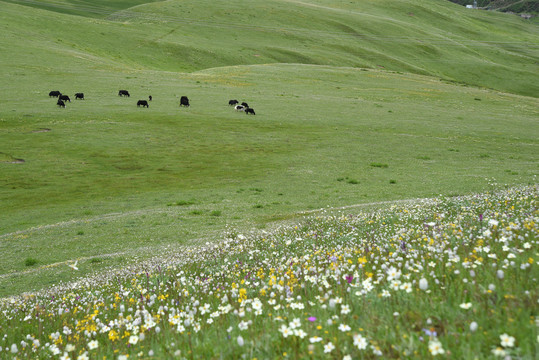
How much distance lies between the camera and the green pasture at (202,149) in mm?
24703

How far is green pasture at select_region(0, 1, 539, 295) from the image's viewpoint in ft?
81.0

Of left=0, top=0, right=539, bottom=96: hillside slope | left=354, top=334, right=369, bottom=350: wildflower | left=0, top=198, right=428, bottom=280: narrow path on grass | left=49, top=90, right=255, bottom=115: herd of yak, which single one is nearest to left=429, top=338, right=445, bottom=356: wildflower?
left=354, top=334, right=369, bottom=350: wildflower

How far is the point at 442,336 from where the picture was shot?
3.45m

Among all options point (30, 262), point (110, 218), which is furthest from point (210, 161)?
point (30, 262)

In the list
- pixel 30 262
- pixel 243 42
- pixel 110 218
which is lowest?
pixel 110 218

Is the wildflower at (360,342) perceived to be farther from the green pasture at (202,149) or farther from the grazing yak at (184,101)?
the grazing yak at (184,101)

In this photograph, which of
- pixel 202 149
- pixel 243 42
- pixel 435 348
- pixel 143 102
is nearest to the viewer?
pixel 435 348

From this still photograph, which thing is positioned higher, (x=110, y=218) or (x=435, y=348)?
(x=435, y=348)

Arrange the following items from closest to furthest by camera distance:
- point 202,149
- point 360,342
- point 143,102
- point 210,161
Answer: point 360,342 < point 210,161 < point 202,149 < point 143,102

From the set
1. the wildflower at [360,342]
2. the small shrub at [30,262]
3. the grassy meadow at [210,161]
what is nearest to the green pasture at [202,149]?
the small shrub at [30,262]

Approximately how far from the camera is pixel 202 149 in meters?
46.8

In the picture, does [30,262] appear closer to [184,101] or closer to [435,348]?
[435,348]

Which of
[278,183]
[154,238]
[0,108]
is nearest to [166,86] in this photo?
[0,108]

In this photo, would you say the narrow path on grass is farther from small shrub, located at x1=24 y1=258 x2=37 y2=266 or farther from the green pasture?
small shrub, located at x1=24 y1=258 x2=37 y2=266
